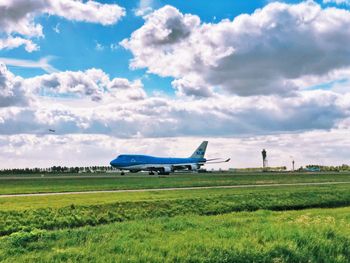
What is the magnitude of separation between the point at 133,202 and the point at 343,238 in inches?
650

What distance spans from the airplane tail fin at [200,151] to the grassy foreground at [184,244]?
111 meters

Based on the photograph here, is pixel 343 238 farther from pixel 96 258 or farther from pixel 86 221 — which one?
pixel 86 221

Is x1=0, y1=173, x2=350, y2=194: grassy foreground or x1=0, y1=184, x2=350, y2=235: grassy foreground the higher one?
x1=0, y1=173, x2=350, y2=194: grassy foreground

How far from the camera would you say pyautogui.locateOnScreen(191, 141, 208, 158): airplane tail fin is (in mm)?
129500

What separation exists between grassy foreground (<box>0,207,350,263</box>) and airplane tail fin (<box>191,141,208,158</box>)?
364ft

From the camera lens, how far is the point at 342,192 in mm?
40812

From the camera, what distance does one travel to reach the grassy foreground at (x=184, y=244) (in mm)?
13139

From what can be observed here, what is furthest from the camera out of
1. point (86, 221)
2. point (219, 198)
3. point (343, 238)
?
point (219, 198)

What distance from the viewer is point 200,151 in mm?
130000

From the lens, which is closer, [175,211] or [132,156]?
[175,211]

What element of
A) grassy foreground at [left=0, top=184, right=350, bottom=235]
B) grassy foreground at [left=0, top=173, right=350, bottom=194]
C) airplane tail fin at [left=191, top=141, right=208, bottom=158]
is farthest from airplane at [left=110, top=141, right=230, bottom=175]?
grassy foreground at [left=0, top=184, right=350, bottom=235]

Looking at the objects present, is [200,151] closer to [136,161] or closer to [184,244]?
[136,161]

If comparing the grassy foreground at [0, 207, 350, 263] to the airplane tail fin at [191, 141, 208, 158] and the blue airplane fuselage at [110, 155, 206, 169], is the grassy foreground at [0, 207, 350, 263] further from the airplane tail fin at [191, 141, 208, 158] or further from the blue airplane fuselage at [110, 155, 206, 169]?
the airplane tail fin at [191, 141, 208, 158]

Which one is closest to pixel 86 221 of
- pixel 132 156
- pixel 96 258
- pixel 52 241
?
pixel 52 241
